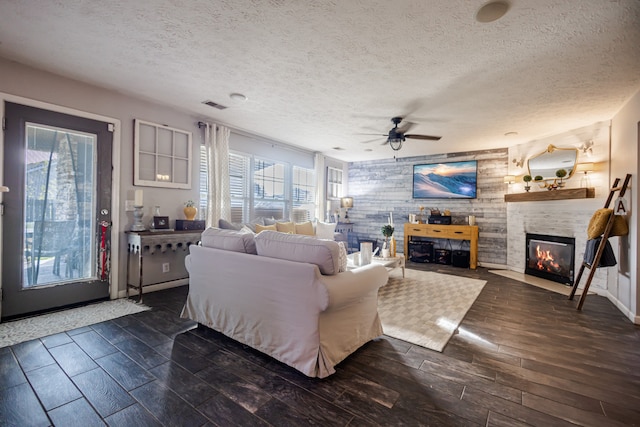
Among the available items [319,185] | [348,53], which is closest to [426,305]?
[348,53]

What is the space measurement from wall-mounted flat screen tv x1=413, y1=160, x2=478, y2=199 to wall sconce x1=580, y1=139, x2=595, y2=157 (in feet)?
6.44

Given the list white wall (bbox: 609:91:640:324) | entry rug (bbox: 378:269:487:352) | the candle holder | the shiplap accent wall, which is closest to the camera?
entry rug (bbox: 378:269:487:352)

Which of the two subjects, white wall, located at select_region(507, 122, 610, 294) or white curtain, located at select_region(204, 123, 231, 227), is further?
white curtain, located at select_region(204, 123, 231, 227)

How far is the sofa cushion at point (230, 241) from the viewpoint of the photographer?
2.47 metres

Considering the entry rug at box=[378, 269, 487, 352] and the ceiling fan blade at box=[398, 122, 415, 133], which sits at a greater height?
the ceiling fan blade at box=[398, 122, 415, 133]

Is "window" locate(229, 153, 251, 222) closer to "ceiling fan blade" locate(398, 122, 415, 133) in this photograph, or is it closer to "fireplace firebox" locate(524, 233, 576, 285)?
"ceiling fan blade" locate(398, 122, 415, 133)

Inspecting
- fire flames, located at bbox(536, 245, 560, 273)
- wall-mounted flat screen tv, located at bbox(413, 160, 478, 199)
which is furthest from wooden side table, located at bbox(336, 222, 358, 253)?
fire flames, located at bbox(536, 245, 560, 273)

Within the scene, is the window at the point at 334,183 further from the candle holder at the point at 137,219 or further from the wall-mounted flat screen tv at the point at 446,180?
the candle holder at the point at 137,219

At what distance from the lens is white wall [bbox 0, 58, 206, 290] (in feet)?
9.48

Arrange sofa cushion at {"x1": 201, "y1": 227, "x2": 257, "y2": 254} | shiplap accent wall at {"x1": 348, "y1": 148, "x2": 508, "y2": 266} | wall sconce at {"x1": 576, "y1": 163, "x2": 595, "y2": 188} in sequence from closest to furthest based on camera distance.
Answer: sofa cushion at {"x1": 201, "y1": 227, "x2": 257, "y2": 254} → wall sconce at {"x1": 576, "y1": 163, "x2": 595, "y2": 188} → shiplap accent wall at {"x1": 348, "y1": 148, "x2": 508, "y2": 266}

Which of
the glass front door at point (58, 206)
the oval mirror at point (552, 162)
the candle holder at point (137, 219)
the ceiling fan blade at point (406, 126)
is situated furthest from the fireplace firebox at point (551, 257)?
the glass front door at point (58, 206)

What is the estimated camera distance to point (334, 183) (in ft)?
25.6

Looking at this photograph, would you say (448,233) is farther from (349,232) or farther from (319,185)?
(319,185)

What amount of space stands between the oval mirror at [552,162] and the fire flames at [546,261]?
1.33 meters
